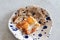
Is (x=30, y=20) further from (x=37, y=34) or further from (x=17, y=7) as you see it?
(x=17, y=7)

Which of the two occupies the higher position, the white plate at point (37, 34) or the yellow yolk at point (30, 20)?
the yellow yolk at point (30, 20)

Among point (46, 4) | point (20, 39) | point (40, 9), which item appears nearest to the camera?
point (20, 39)

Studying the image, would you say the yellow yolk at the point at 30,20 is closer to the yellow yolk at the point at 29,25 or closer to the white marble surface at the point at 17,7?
the yellow yolk at the point at 29,25

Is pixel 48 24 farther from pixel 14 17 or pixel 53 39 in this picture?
pixel 14 17

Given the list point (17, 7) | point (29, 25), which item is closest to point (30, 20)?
point (29, 25)

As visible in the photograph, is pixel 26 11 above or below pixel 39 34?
above

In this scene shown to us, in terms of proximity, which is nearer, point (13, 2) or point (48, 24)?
point (48, 24)

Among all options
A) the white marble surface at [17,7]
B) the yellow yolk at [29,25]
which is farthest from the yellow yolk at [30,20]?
the white marble surface at [17,7]

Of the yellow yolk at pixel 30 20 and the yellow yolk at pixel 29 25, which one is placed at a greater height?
the yellow yolk at pixel 30 20

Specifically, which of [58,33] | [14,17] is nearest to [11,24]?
[14,17]
